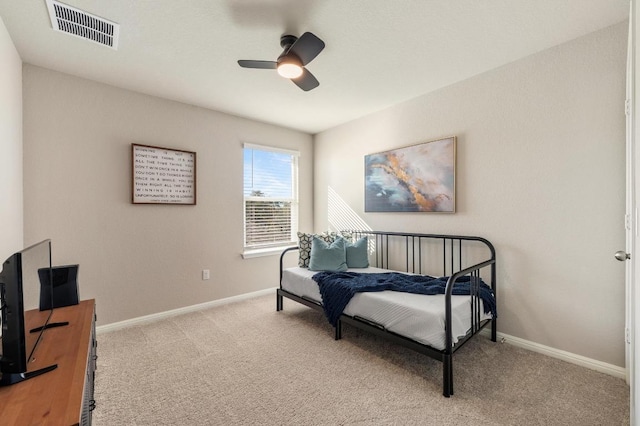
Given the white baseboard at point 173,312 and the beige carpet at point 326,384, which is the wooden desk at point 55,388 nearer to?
the beige carpet at point 326,384

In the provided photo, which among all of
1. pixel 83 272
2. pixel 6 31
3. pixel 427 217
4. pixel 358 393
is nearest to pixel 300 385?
pixel 358 393

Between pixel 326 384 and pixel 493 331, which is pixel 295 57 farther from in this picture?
pixel 493 331

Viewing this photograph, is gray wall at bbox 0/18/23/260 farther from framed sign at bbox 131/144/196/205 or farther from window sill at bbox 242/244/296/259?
window sill at bbox 242/244/296/259

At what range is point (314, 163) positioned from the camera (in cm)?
449

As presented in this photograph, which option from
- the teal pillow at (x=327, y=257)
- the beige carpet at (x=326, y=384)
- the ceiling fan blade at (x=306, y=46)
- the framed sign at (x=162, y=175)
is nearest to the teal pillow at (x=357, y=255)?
the teal pillow at (x=327, y=257)

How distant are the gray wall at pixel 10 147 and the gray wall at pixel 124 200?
0.17 metres

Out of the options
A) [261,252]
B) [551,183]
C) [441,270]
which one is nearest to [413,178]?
[441,270]

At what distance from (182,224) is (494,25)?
10.9 ft

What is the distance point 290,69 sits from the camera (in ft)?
6.55

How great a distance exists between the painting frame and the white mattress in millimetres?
1074

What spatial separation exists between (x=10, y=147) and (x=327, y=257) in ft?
8.80

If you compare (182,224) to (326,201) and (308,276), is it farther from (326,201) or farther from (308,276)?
(326,201)

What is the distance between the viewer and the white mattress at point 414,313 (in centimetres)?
Answer: 189

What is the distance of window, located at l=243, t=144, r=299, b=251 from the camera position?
3834 millimetres
